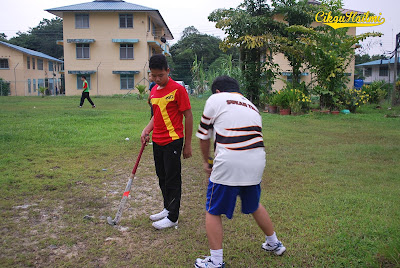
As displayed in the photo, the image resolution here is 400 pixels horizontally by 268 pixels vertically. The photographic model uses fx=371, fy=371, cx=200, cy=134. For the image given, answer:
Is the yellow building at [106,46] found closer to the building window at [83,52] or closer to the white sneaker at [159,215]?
the building window at [83,52]

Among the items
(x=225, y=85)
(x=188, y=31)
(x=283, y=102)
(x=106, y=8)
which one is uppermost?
(x=188, y=31)

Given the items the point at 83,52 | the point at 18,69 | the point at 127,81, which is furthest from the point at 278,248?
the point at 18,69

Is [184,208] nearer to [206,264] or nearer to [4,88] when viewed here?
[206,264]

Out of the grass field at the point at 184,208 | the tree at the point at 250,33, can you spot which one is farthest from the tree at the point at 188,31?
the grass field at the point at 184,208

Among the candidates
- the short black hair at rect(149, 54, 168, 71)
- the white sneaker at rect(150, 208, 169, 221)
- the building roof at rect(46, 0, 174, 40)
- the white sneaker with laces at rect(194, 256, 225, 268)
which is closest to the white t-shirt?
the white sneaker with laces at rect(194, 256, 225, 268)

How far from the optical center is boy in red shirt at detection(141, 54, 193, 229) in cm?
379

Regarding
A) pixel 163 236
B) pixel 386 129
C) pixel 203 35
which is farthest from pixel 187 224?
pixel 203 35

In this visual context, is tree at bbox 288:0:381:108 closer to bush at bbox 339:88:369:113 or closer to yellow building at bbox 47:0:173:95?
bush at bbox 339:88:369:113

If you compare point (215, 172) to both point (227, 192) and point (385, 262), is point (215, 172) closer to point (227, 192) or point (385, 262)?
point (227, 192)

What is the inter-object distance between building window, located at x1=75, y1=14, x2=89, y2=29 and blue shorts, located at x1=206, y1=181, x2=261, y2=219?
34642mm

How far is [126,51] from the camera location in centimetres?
3478

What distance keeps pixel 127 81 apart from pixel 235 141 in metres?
33.4

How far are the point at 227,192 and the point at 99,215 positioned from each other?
2.02 m

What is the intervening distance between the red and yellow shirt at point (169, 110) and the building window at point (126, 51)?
106 ft
